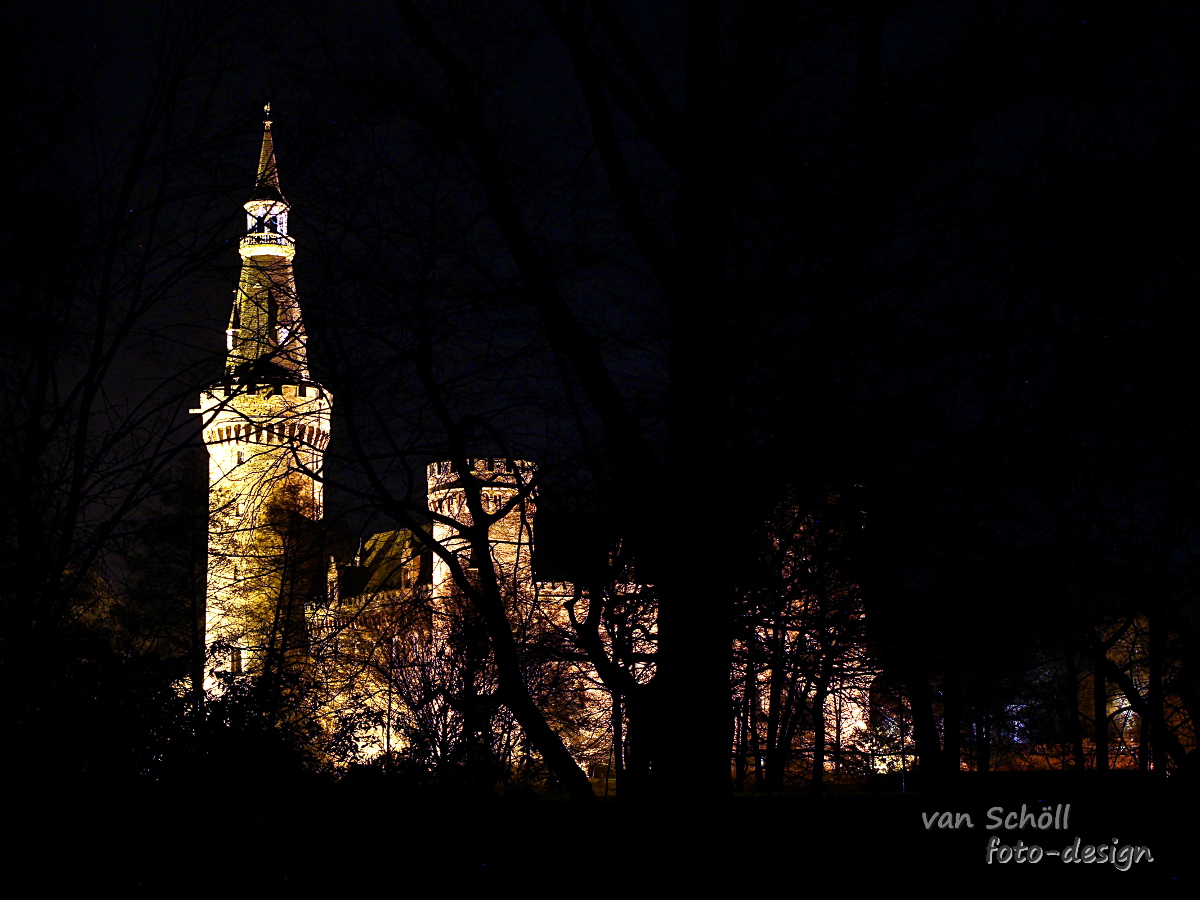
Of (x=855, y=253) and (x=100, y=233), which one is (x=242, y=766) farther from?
(x=855, y=253)

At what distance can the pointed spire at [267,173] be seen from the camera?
4918mm

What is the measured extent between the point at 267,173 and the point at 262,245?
34 centimetres

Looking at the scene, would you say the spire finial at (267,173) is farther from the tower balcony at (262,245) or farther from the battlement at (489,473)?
the battlement at (489,473)

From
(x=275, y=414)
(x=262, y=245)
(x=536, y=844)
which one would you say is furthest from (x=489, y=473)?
(x=536, y=844)

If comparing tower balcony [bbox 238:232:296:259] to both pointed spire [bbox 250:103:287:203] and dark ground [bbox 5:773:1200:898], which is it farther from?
dark ground [bbox 5:773:1200:898]

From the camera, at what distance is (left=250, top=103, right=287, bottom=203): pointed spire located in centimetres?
492

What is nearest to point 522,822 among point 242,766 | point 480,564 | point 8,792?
point 480,564

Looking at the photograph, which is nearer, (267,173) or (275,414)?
(267,173)

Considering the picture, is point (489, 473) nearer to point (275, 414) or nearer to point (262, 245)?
point (275, 414)

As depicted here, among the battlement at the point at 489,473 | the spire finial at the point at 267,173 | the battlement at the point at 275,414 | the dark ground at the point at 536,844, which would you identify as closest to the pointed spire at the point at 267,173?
the spire finial at the point at 267,173

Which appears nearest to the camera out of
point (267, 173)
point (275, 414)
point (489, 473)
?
point (267, 173)

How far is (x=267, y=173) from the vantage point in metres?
5.07

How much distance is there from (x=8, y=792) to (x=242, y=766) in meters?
2.07

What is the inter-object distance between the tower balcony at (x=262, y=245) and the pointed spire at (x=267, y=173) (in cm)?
17
